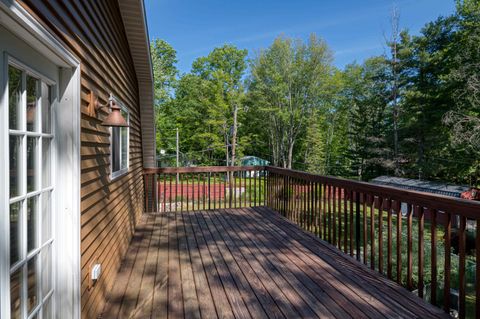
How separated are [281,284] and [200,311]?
0.84 m

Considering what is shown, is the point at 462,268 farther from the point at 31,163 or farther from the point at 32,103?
the point at 32,103

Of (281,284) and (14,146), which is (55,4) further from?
(281,284)

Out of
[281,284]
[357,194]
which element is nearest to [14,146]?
[281,284]

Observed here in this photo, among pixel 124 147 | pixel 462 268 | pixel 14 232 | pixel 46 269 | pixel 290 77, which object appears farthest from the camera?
pixel 290 77

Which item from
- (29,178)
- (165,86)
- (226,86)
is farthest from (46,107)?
(165,86)

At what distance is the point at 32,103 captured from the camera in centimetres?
146

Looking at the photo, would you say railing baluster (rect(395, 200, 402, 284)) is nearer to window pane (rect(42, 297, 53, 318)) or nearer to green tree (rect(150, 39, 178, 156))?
window pane (rect(42, 297, 53, 318))

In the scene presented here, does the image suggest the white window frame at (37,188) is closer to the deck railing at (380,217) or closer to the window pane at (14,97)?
the window pane at (14,97)

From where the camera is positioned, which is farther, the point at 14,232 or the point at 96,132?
the point at 96,132

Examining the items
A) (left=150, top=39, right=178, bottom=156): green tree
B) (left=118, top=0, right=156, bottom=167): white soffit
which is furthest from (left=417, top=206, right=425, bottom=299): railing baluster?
(left=150, top=39, right=178, bottom=156): green tree

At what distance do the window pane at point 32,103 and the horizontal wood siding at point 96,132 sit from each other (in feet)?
0.95

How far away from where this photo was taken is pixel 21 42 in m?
1.31

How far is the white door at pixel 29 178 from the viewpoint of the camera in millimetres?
1208

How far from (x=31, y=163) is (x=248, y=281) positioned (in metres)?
2.13
